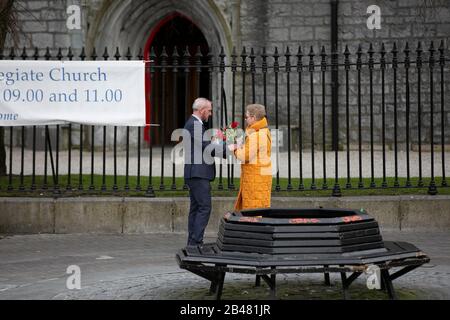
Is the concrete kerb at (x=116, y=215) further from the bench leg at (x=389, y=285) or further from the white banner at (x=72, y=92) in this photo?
the bench leg at (x=389, y=285)

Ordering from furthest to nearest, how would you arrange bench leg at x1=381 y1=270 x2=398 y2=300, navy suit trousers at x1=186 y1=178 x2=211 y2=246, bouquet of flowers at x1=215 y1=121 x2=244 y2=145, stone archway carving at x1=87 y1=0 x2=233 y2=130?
stone archway carving at x1=87 y1=0 x2=233 y2=130
navy suit trousers at x1=186 y1=178 x2=211 y2=246
bouquet of flowers at x1=215 y1=121 x2=244 y2=145
bench leg at x1=381 y1=270 x2=398 y2=300

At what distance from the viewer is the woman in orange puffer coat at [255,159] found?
8.75 meters

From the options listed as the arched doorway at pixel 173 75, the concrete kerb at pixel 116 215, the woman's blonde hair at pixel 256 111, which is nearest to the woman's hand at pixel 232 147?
the woman's blonde hair at pixel 256 111

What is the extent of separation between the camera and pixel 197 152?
355 inches

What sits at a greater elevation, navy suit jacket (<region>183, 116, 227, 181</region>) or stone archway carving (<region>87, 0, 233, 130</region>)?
stone archway carving (<region>87, 0, 233, 130</region>)

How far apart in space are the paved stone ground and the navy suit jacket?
1.01 m

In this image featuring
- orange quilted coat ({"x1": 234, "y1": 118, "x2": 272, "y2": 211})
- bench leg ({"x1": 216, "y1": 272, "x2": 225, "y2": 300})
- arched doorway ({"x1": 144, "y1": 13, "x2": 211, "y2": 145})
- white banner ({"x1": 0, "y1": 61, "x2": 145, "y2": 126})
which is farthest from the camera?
arched doorway ({"x1": 144, "y1": 13, "x2": 211, "y2": 145})

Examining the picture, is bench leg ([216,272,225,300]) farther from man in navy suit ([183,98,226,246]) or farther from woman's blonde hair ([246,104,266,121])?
woman's blonde hair ([246,104,266,121])

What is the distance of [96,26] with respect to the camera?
2070 cm

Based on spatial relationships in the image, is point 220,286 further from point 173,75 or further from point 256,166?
point 173,75

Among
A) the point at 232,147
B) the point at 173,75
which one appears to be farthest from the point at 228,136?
the point at 173,75

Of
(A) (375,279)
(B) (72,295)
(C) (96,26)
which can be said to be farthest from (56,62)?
(C) (96,26)

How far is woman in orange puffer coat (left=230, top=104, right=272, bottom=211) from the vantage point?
8750mm

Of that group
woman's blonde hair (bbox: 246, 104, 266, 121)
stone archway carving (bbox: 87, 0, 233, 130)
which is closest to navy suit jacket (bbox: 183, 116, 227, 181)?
woman's blonde hair (bbox: 246, 104, 266, 121)
